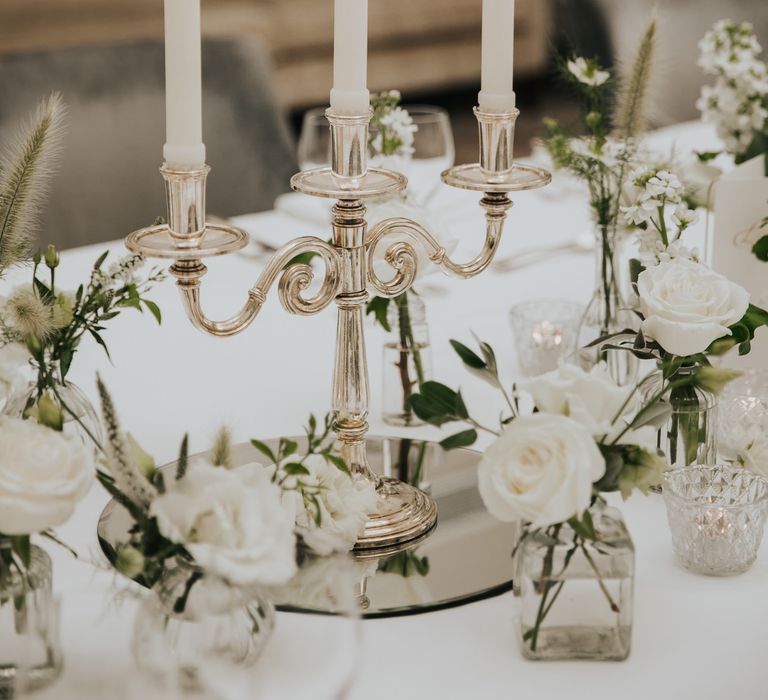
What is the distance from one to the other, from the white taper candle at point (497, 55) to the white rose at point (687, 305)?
0.18 metres

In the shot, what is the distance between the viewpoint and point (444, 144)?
1.83 m

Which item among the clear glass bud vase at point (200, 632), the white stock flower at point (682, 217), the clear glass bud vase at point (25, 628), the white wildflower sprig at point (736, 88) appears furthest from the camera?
the white wildflower sprig at point (736, 88)

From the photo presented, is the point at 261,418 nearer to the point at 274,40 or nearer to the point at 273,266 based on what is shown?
the point at 273,266

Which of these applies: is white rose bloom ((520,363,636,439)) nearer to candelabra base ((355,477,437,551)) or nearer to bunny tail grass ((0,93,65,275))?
candelabra base ((355,477,437,551))

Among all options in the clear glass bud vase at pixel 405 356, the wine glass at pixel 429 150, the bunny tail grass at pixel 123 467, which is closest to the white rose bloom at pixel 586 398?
the bunny tail grass at pixel 123 467

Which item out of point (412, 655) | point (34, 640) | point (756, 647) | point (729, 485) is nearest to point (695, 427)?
point (729, 485)

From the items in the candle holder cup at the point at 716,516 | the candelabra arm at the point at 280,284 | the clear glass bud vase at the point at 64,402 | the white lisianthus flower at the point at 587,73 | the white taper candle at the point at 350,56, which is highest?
the white taper candle at the point at 350,56

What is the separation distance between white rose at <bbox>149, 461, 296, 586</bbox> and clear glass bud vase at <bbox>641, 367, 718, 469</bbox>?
44 cm

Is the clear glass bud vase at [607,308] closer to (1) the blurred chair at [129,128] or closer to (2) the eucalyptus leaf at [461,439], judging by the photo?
(2) the eucalyptus leaf at [461,439]

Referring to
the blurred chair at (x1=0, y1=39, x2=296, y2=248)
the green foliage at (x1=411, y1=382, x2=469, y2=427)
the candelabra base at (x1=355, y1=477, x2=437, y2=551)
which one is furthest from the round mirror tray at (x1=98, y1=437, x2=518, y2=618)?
the blurred chair at (x1=0, y1=39, x2=296, y2=248)

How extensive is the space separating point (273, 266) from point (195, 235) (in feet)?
0.23

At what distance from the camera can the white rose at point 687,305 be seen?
100cm

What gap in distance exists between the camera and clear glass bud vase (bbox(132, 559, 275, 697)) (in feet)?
2.08

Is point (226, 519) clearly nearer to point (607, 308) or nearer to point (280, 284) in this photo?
point (280, 284)
